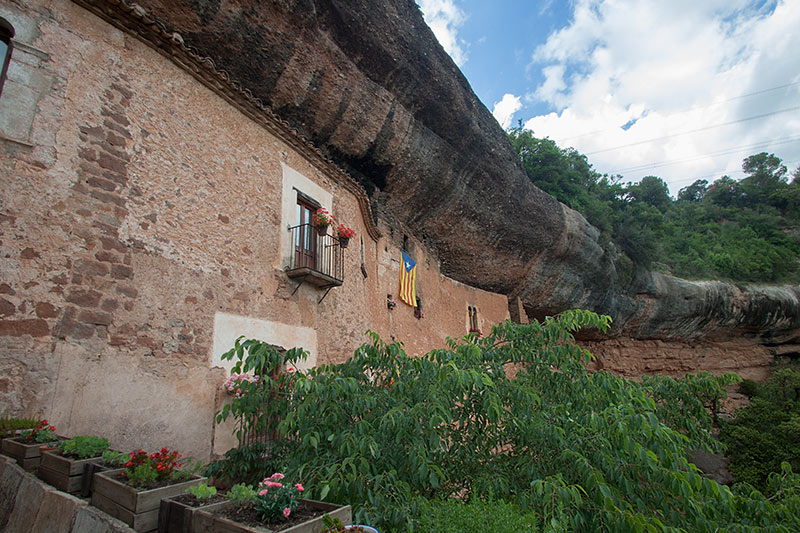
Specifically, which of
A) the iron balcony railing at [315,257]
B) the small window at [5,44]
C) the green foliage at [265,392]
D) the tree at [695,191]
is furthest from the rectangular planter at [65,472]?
the tree at [695,191]

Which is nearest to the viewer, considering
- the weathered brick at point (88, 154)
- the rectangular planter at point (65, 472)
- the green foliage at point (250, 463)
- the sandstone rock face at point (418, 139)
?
the rectangular planter at point (65, 472)

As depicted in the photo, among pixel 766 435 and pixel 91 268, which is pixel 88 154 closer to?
pixel 91 268

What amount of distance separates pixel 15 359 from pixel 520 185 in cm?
1176

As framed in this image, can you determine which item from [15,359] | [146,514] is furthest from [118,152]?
[146,514]

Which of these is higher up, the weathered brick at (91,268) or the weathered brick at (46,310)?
the weathered brick at (91,268)

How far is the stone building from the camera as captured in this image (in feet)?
12.1

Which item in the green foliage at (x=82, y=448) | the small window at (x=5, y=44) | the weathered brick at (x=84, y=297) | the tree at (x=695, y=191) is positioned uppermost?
the tree at (x=695, y=191)

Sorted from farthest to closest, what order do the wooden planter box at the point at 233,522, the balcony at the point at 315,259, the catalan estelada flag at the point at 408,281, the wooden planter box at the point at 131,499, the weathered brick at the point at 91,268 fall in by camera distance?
1. the catalan estelada flag at the point at 408,281
2. the balcony at the point at 315,259
3. the weathered brick at the point at 91,268
4. the wooden planter box at the point at 131,499
5. the wooden planter box at the point at 233,522

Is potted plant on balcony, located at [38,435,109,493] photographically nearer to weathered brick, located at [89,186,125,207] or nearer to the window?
weathered brick, located at [89,186,125,207]

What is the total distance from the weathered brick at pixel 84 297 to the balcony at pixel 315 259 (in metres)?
2.59

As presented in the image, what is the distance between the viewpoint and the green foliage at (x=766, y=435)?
11.2 metres

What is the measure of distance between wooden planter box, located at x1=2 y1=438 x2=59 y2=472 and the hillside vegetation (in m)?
17.2

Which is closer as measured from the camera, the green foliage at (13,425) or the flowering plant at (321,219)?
the green foliage at (13,425)

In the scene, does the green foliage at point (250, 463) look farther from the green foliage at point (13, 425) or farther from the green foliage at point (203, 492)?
the green foliage at point (203, 492)
